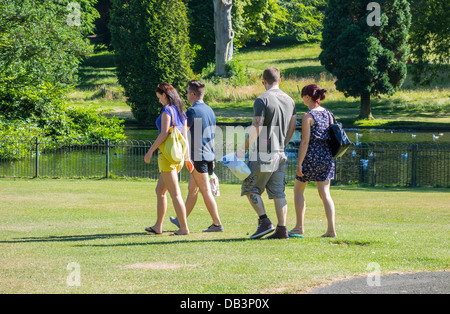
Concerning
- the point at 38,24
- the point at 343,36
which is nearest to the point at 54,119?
the point at 38,24

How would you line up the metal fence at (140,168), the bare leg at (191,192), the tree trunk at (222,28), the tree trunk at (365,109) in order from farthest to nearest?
the tree trunk at (222,28), the tree trunk at (365,109), the metal fence at (140,168), the bare leg at (191,192)

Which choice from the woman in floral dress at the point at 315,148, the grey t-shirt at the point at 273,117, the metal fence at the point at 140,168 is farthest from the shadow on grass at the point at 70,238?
the metal fence at the point at 140,168

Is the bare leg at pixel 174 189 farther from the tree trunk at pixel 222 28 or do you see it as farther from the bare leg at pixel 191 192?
the tree trunk at pixel 222 28

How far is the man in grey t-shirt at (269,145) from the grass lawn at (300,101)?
33.5 m

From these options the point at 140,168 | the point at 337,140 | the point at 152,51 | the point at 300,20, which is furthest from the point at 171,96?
the point at 300,20

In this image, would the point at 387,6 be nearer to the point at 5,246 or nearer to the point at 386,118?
the point at 386,118

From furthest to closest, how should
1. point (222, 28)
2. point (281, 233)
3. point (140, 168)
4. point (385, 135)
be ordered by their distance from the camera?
point (222, 28) < point (385, 135) < point (140, 168) < point (281, 233)

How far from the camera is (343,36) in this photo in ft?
139

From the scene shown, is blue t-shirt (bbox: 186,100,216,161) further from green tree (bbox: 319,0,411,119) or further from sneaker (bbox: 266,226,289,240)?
green tree (bbox: 319,0,411,119)

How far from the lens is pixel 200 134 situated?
29.9 feet

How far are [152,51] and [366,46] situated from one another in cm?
1388

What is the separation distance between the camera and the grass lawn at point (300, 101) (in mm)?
45338

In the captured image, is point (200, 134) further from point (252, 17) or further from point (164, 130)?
point (252, 17)
